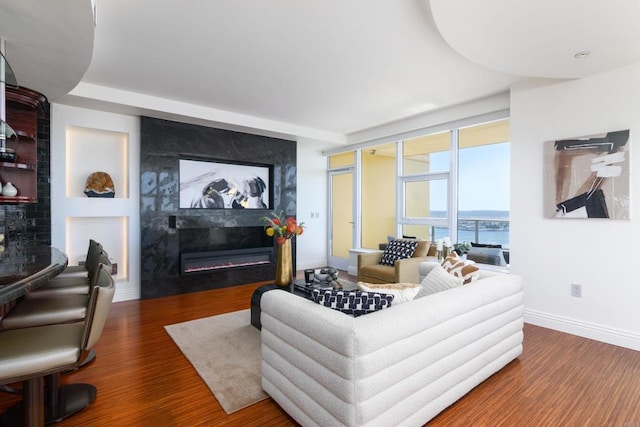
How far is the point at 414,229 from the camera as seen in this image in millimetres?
5316

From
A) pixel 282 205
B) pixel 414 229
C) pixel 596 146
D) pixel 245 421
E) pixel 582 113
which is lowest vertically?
pixel 245 421

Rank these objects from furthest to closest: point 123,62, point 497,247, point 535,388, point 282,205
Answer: point 282,205, point 497,247, point 123,62, point 535,388

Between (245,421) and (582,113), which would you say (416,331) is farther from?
(582,113)

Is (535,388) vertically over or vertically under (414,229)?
under

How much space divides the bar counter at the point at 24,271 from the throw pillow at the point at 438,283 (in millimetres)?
2036

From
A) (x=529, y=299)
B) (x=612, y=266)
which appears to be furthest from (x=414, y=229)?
(x=612, y=266)

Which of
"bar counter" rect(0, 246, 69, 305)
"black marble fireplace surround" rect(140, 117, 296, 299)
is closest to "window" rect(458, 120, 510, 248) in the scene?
"black marble fireplace surround" rect(140, 117, 296, 299)

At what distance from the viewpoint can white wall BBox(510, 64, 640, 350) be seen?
2922mm

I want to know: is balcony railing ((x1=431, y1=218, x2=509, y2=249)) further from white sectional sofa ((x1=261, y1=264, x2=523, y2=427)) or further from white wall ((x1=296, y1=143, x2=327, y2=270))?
white wall ((x1=296, y1=143, x2=327, y2=270))

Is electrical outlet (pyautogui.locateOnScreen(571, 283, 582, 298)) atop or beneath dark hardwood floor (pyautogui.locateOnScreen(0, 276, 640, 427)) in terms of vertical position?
atop

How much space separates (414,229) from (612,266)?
8.52 feet

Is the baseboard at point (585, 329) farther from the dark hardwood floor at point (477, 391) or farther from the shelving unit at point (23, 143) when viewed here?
the shelving unit at point (23, 143)

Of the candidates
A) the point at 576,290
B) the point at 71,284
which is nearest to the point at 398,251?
the point at 576,290

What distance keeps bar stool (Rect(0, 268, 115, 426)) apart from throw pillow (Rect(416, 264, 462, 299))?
1772mm
